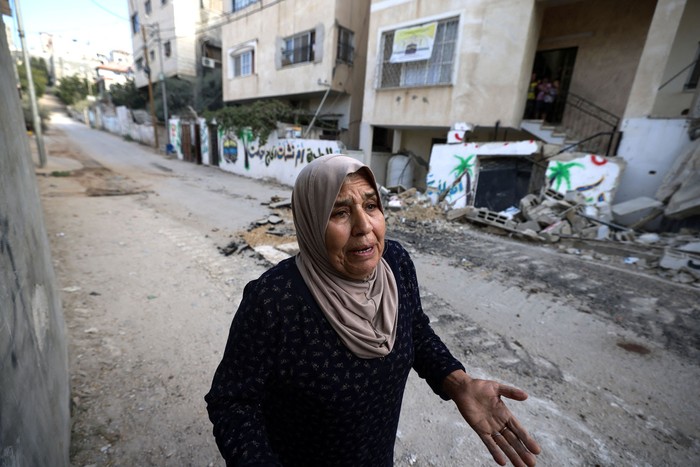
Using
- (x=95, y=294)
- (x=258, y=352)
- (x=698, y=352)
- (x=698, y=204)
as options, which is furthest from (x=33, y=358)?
(x=698, y=204)

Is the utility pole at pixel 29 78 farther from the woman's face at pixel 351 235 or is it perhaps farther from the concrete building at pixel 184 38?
the woman's face at pixel 351 235

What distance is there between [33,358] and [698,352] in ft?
17.2

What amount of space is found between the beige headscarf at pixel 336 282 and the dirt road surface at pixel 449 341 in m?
1.42

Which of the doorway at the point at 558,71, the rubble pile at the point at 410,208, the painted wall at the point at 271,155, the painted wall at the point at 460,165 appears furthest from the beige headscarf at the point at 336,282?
the doorway at the point at 558,71

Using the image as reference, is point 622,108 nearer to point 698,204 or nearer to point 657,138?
point 657,138

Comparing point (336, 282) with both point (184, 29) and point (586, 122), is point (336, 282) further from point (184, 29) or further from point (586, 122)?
point (184, 29)

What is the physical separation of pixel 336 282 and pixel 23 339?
4.00 feet

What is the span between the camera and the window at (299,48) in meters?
13.8

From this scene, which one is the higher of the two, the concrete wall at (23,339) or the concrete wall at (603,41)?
the concrete wall at (603,41)

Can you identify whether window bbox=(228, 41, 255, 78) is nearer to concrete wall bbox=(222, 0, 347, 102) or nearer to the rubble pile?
concrete wall bbox=(222, 0, 347, 102)

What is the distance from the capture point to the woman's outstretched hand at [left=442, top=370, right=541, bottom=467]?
115 centimetres

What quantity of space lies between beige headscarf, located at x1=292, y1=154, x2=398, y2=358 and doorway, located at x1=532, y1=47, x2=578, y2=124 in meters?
12.7

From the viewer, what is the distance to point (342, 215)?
3.67ft

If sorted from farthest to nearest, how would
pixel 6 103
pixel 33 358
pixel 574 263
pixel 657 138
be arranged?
pixel 657 138, pixel 574 263, pixel 6 103, pixel 33 358
